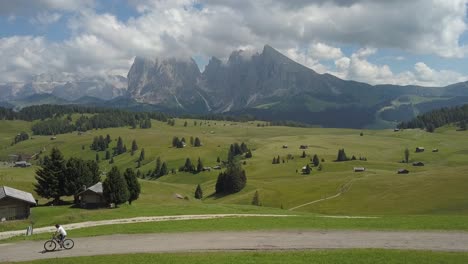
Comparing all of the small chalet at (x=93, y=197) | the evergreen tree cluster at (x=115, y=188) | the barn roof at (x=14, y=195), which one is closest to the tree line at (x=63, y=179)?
the evergreen tree cluster at (x=115, y=188)

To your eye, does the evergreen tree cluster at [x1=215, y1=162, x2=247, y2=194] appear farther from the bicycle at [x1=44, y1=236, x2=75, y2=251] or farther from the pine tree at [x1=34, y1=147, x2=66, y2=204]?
the bicycle at [x1=44, y1=236, x2=75, y2=251]

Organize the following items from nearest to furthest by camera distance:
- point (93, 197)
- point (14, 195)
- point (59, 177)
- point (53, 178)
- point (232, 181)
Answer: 1. point (14, 195)
2. point (93, 197)
3. point (53, 178)
4. point (59, 177)
5. point (232, 181)

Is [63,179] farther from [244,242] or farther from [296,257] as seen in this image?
[296,257]

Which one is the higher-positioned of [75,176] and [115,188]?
[75,176]

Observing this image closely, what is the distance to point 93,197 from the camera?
302 ft

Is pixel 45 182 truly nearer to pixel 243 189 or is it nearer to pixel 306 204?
pixel 306 204

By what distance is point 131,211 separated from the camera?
70188mm

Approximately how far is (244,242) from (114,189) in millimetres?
54313

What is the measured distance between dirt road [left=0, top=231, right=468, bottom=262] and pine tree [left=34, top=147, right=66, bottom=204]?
177 feet

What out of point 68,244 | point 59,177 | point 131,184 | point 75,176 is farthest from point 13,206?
point 68,244

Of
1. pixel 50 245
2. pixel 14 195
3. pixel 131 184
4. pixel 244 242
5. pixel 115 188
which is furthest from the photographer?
pixel 131 184

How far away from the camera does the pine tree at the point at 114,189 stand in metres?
88.9

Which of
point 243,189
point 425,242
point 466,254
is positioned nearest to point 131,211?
point 425,242

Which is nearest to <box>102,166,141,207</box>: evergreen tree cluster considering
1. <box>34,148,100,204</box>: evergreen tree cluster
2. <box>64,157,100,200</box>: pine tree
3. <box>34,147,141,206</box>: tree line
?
<box>34,147,141,206</box>: tree line
